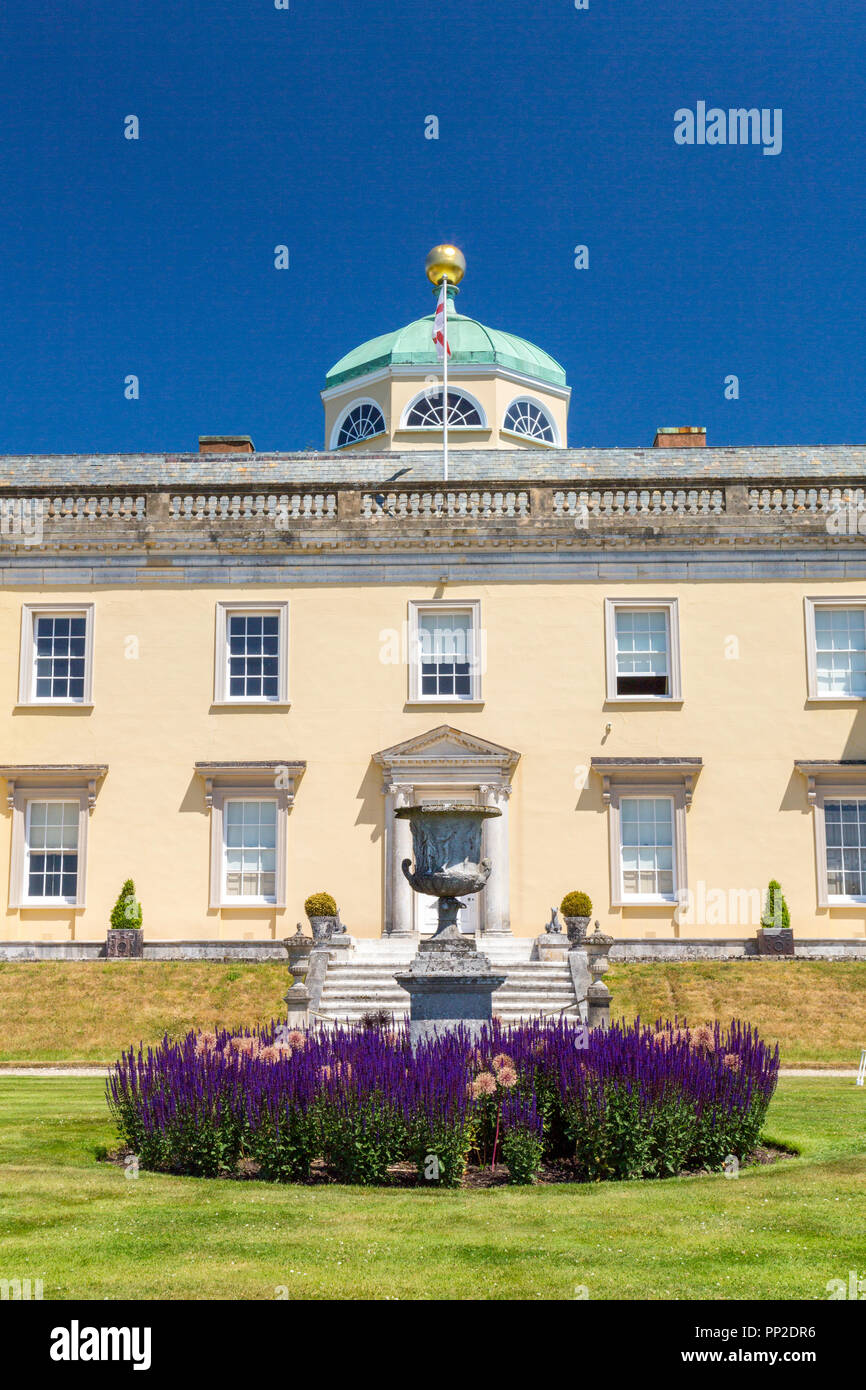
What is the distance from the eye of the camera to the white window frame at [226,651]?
26.2 meters

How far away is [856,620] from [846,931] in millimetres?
5804

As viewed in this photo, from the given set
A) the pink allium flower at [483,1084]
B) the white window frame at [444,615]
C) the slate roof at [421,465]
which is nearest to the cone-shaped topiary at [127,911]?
the white window frame at [444,615]

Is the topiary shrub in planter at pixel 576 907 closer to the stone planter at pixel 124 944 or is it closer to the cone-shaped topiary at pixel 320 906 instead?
the cone-shaped topiary at pixel 320 906

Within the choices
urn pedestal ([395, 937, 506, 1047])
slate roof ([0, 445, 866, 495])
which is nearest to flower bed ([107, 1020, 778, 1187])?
urn pedestal ([395, 937, 506, 1047])

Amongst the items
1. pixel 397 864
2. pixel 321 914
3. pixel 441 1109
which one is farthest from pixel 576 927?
pixel 441 1109

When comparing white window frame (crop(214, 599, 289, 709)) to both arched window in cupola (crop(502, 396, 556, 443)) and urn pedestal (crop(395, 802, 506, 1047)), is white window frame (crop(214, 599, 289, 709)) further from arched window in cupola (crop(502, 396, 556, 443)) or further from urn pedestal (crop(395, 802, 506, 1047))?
arched window in cupola (crop(502, 396, 556, 443))

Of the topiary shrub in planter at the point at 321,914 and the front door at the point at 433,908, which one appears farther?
the front door at the point at 433,908

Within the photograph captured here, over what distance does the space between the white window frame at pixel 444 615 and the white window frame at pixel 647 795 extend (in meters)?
2.70

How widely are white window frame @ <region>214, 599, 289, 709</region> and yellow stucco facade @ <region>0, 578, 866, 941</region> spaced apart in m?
0.14

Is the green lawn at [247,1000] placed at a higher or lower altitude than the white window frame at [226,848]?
lower

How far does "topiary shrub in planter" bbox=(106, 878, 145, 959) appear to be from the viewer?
25016 millimetres

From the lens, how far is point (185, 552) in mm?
26594
